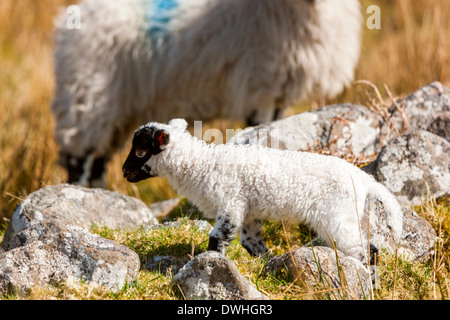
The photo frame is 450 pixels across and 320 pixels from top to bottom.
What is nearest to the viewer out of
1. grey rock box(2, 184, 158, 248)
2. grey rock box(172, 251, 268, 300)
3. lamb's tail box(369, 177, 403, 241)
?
grey rock box(172, 251, 268, 300)

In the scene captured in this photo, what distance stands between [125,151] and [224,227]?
182 inches

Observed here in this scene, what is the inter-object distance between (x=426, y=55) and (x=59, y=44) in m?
4.72

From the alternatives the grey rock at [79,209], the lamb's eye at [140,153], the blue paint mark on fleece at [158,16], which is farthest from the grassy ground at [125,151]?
the blue paint mark on fleece at [158,16]

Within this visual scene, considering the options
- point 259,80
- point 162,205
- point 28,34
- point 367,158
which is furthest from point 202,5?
point 28,34

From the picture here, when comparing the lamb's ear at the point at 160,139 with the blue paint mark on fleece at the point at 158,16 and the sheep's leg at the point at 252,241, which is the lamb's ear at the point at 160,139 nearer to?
the sheep's leg at the point at 252,241

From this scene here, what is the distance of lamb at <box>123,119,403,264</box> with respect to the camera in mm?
2672

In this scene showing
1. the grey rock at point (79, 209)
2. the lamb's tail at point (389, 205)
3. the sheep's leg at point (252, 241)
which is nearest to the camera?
the lamb's tail at point (389, 205)

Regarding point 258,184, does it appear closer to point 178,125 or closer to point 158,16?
point 178,125

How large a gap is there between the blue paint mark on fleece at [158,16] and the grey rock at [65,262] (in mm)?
3448

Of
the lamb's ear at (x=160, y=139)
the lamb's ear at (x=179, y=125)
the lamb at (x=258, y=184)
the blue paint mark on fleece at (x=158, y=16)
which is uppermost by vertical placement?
the blue paint mark on fleece at (x=158, y=16)

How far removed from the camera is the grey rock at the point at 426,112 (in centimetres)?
430

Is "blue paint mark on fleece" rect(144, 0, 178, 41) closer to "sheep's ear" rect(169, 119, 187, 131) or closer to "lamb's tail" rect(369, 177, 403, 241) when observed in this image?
"sheep's ear" rect(169, 119, 187, 131)

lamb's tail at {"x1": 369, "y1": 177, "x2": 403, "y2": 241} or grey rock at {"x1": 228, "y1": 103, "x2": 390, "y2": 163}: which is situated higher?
grey rock at {"x1": 228, "y1": 103, "x2": 390, "y2": 163}

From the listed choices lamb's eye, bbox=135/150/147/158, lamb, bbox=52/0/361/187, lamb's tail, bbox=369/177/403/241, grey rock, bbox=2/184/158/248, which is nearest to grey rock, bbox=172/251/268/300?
lamb's eye, bbox=135/150/147/158
